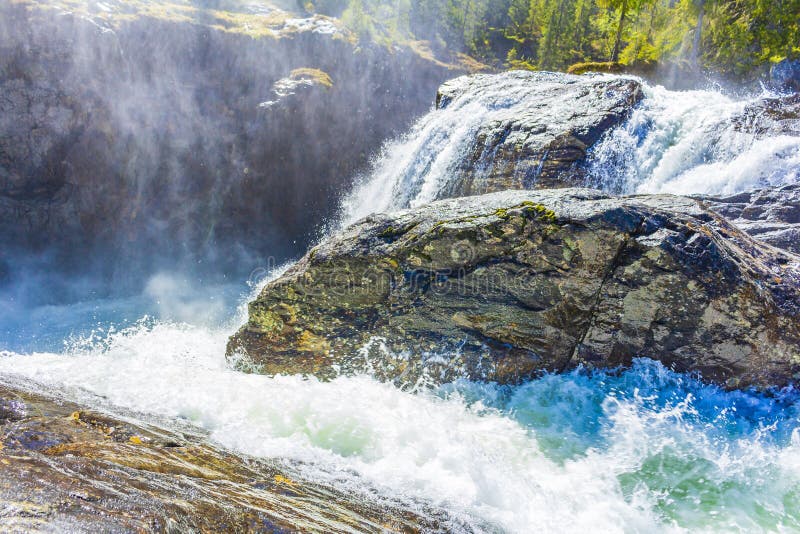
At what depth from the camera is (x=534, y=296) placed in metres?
5.64

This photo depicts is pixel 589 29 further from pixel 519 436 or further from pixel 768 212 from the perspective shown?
pixel 519 436

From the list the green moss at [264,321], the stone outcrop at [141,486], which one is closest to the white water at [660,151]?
the green moss at [264,321]

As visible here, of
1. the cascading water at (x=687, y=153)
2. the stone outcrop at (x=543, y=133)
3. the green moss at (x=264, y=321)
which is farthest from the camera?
the stone outcrop at (x=543, y=133)

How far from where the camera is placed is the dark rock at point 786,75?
20.2 meters

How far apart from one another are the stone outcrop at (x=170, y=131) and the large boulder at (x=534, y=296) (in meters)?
14.6

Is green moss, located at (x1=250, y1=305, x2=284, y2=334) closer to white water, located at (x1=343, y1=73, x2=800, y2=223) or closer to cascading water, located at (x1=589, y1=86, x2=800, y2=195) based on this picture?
white water, located at (x1=343, y1=73, x2=800, y2=223)

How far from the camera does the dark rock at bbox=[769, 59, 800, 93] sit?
20.2m

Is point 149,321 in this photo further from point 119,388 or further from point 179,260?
point 119,388

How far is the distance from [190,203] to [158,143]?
2716 millimetres

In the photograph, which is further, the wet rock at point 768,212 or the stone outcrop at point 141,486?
the wet rock at point 768,212

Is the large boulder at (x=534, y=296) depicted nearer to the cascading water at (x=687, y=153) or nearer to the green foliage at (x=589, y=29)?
the cascading water at (x=687, y=153)

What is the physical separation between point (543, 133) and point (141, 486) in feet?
32.1

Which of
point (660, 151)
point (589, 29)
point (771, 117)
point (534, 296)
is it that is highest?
point (589, 29)

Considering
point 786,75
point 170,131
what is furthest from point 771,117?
point 170,131
